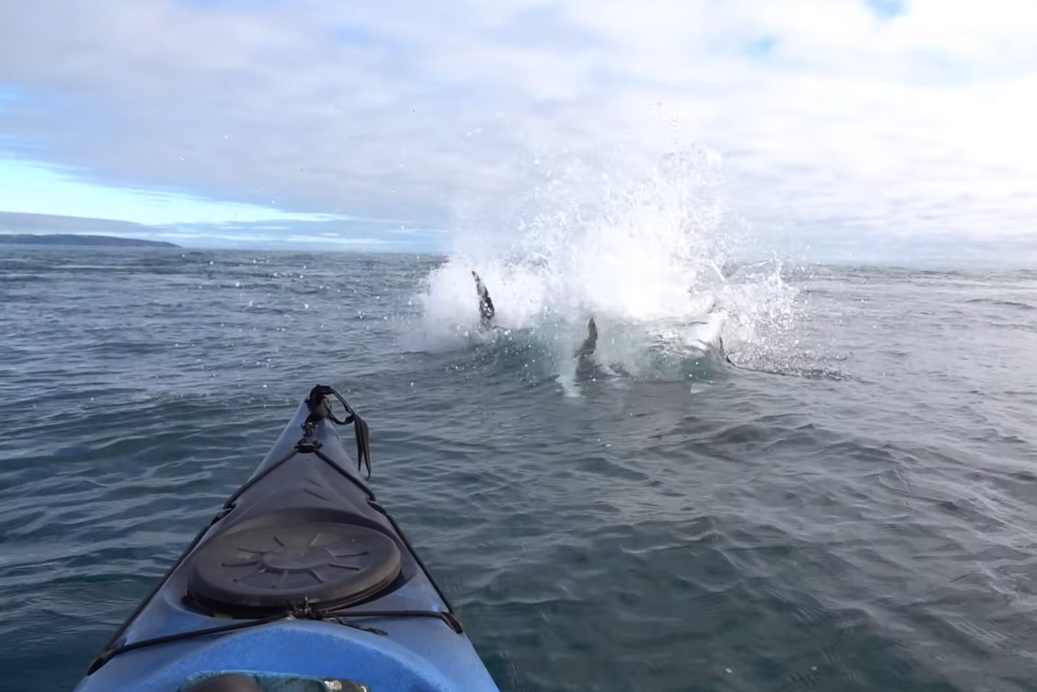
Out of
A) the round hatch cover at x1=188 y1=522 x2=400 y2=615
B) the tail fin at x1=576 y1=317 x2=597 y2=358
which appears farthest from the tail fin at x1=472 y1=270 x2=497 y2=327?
the round hatch cover at x1=188 y1=522 x2=400 y2=615

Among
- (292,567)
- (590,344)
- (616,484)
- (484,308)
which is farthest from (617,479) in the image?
(484,308)

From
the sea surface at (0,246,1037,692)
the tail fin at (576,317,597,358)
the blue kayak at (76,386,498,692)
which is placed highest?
the blue kayak at (76,386,498,692)

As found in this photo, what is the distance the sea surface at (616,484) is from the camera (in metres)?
5.52

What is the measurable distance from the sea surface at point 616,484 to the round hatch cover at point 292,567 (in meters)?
1.71

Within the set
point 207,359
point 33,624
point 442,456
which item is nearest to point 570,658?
point 33,624

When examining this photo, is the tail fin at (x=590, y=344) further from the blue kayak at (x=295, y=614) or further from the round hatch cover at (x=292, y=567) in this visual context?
the round hatch cover at (x=292, y=567)

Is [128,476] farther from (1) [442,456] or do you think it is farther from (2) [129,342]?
(2) [129,342]

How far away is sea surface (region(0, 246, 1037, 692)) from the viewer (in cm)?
552

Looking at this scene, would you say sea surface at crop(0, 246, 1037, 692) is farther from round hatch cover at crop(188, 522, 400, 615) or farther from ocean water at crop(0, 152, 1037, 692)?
round hatch cover at crop(188, 522, 400, 615)

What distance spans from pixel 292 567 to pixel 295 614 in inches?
Result: 21.1

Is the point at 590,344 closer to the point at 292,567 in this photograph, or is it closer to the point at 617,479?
the point at 617,479

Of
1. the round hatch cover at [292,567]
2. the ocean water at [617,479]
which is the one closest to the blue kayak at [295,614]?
the round hatch cover at [292,567]

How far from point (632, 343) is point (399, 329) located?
9594mm

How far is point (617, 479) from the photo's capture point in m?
9.03
